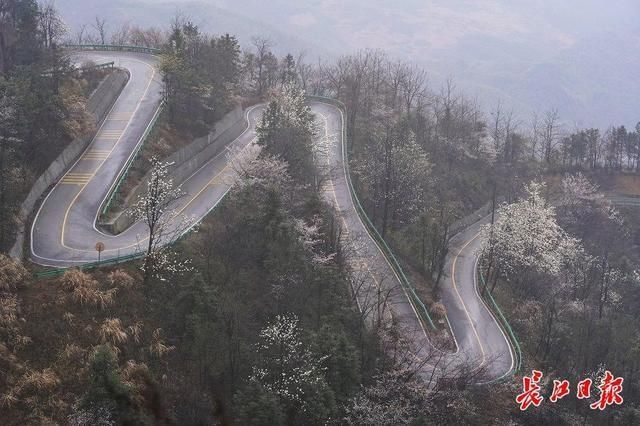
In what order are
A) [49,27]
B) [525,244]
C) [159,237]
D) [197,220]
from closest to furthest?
[159,237] → [197,220] → [525,244] → [49,27]

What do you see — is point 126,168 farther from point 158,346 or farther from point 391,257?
point 391,257

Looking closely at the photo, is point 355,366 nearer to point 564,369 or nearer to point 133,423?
point 133,423

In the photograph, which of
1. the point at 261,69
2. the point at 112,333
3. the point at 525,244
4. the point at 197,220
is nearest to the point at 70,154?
the point at 197,220

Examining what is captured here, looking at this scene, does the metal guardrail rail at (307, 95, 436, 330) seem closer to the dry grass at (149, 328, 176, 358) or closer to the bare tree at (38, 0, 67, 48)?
the dry grass at (149, 328, 176, 358)

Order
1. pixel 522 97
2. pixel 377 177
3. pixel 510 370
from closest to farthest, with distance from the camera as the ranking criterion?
pixel 510 370, pixel 377 177, pixel 522 97

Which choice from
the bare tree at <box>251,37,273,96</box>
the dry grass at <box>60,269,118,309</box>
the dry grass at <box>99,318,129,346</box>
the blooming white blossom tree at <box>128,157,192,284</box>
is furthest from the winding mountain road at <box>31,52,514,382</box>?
the bare tree at <box>251,37,273,96</box>

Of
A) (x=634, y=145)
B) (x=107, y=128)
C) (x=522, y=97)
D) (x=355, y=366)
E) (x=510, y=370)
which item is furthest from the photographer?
(x=522, y=97)

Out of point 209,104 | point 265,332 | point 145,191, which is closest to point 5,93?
point 145,191

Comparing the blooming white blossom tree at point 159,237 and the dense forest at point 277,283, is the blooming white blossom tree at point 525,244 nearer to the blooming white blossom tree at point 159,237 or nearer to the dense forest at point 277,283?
the dense forest at point 277,283
